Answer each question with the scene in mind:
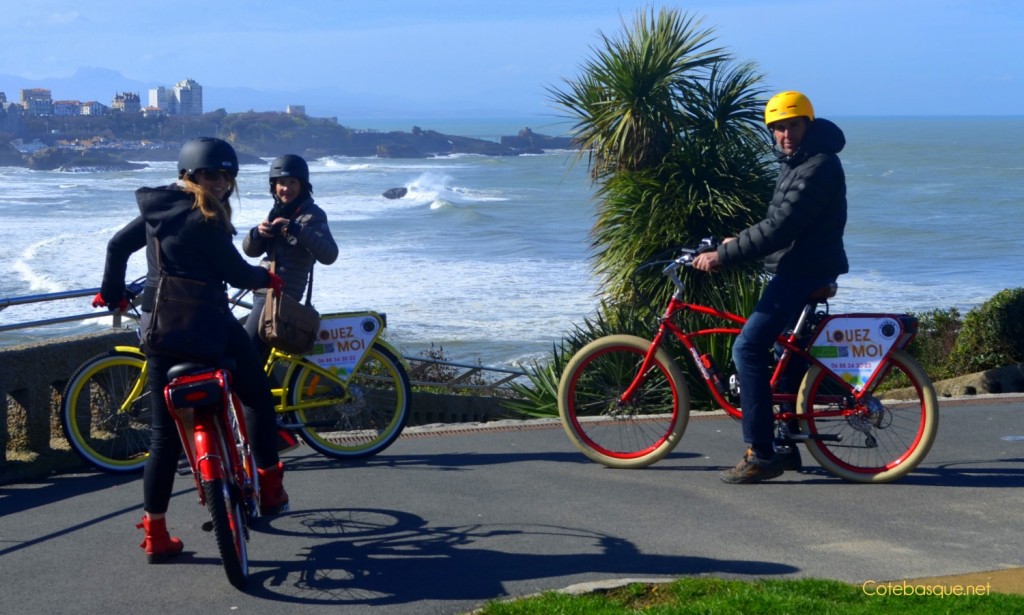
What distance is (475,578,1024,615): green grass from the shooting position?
417 cm

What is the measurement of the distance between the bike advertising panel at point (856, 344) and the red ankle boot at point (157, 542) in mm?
3253

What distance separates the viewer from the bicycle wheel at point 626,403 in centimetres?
651

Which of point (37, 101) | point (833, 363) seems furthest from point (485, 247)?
point (37, 101)

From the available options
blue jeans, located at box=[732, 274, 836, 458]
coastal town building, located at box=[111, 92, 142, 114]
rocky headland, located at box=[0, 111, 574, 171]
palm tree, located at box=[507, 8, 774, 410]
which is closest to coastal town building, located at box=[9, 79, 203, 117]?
coastal town building, located at box=[111, 92, 142, 114]

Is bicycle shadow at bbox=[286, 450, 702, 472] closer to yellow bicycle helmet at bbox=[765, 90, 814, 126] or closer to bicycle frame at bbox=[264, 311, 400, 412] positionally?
bicycle frame at bbox=[264, 311, 400, 412]

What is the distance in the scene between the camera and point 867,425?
616 cm

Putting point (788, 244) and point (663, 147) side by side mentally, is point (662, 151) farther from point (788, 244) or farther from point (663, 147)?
point (788, 244)

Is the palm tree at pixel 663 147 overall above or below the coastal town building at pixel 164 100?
below

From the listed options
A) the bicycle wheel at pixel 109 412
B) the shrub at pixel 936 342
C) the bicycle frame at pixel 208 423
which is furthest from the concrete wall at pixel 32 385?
the shrub at pixel 936 342

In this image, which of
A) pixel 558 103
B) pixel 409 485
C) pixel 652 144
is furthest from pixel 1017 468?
pixel 558 103

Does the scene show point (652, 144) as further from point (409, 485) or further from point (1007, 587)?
point (1007, 587)

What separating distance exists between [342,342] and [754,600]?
10.5 ft

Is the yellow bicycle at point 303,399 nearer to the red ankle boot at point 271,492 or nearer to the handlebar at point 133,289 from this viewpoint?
the handlebar at point 133,289

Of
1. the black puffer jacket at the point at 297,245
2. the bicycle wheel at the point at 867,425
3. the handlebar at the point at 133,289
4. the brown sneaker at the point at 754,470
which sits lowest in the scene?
the brown sneaker at the point at 754,470
